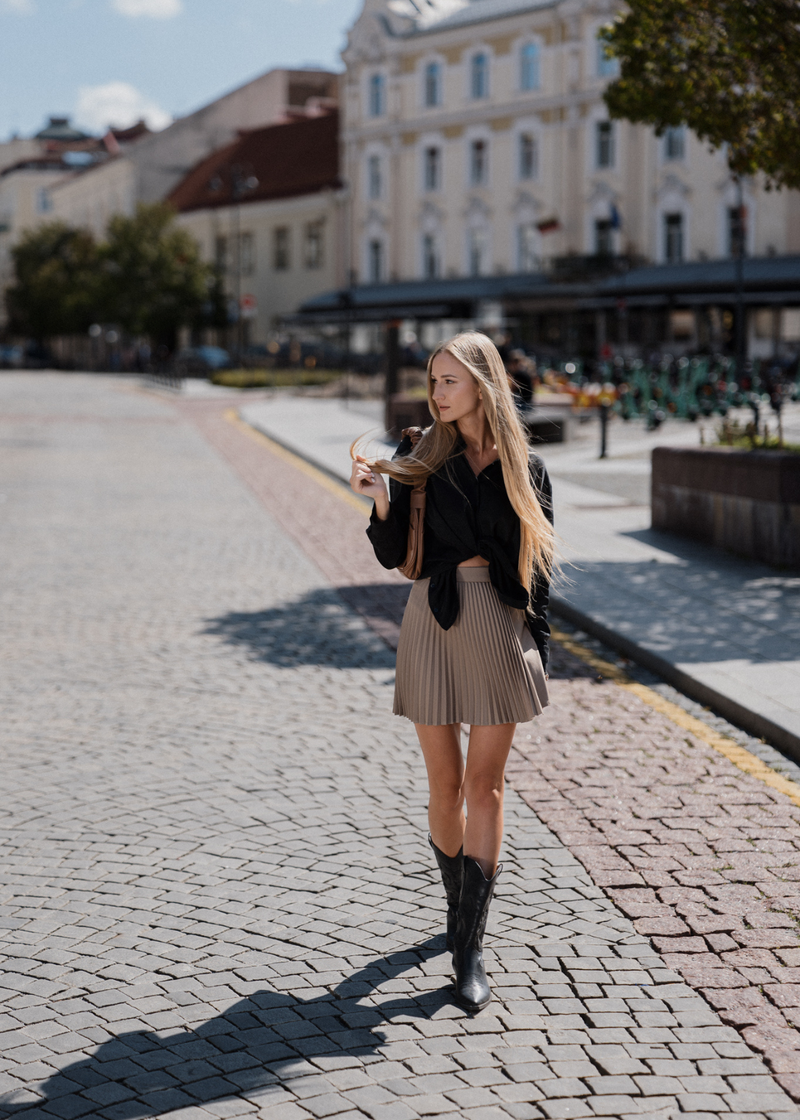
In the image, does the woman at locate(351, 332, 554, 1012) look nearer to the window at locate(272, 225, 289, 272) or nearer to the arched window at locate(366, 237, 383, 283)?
the arched window at locate(366, 237, 383, 283)

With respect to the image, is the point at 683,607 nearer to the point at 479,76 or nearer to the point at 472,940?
the point at 472,940

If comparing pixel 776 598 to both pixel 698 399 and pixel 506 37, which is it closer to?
pixel 698 399

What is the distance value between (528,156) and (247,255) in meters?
20.2

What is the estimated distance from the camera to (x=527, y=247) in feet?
169

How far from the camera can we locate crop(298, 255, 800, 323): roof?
131ft

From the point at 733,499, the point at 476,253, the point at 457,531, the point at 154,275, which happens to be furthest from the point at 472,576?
the point at 154,275

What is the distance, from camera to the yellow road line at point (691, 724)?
5617mm

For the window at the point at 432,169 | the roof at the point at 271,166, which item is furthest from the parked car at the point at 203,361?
the window at the point at 432,169

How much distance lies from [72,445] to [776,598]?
18.5m

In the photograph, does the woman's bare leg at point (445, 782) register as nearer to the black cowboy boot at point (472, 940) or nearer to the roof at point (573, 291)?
the black cowboy boot at point (472, 940)

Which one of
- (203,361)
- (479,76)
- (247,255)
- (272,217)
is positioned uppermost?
(479,76)

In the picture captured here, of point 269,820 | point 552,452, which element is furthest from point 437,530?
point 552,452

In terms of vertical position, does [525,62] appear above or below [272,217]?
above

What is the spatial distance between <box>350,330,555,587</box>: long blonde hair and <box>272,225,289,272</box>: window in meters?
62.2
